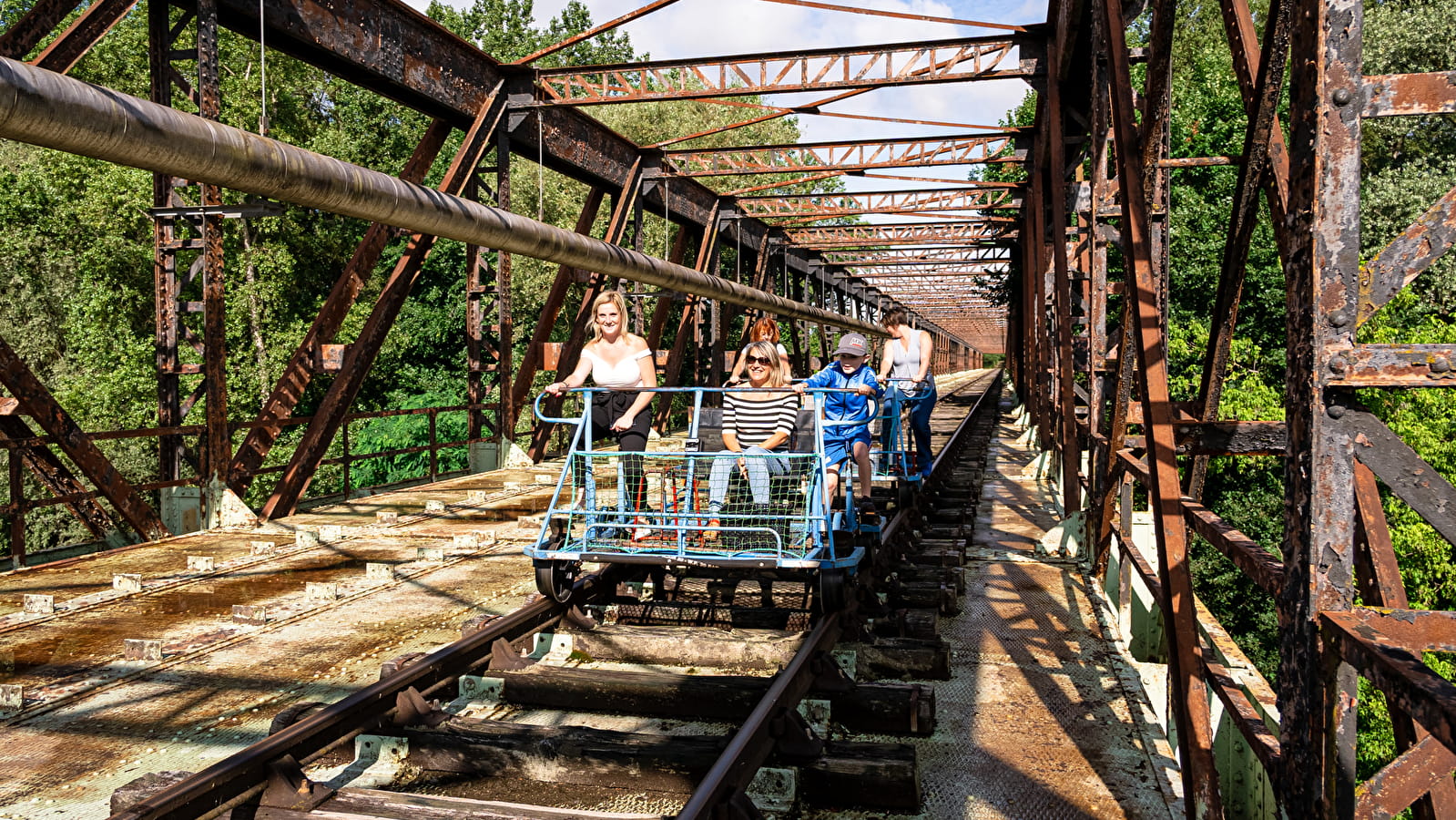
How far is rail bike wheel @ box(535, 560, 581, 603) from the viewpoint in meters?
6.26

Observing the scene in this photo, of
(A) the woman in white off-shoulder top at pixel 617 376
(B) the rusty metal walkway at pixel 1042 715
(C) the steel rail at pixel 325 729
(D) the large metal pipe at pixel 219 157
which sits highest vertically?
(D) the large metal pipe at pixel 219 157

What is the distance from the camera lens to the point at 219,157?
567 cm

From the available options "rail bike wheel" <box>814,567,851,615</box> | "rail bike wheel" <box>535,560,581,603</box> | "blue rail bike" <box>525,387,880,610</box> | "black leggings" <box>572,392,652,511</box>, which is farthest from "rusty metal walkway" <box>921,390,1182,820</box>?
"rail bike wheel" <box>535,560,581,603</box>

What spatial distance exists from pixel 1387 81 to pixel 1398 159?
41676 millimetres

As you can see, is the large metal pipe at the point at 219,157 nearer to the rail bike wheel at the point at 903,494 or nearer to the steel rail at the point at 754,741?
the steel rail at the point at 754,741

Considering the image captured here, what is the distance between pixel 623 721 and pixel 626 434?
8.47ft

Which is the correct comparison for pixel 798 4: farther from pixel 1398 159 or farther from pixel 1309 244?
pixel 1398 159

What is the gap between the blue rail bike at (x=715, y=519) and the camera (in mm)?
6027

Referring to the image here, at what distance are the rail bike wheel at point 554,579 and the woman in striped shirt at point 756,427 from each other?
880mm

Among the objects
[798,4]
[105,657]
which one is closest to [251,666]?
[105,657]

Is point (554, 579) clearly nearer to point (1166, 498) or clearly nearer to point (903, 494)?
point (1166, 498)

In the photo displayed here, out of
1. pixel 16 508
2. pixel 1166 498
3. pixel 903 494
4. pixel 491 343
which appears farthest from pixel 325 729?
pixel 491 343

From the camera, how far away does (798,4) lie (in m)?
12.6

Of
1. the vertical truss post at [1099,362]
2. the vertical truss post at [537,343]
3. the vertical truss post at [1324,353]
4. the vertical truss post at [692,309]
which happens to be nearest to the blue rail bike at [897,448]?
the vertical truss post at [1099,362]
